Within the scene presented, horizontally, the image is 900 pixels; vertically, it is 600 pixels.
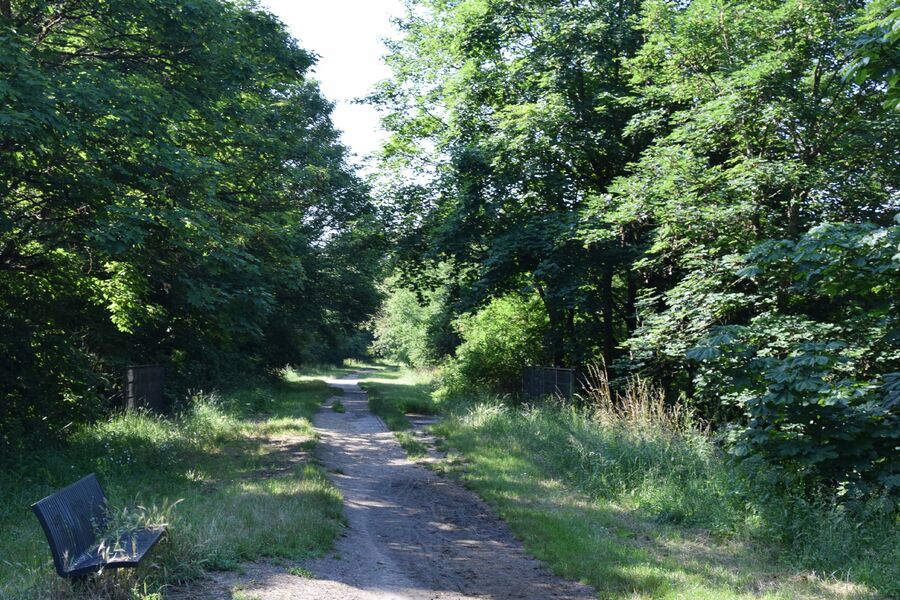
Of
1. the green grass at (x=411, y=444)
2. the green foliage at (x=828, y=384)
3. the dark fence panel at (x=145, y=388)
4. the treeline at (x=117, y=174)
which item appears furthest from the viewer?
the dark fence panel at (x=145, y=388)

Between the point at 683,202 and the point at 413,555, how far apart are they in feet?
27.1

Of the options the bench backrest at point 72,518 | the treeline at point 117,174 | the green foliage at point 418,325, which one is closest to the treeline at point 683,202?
the treeline at point 117,174

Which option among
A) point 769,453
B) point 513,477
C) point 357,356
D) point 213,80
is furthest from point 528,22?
point 357,356

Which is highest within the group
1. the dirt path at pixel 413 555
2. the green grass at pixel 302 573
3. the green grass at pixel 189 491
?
the green grass at pixel 189 491

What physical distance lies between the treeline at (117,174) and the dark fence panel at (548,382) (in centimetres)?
736

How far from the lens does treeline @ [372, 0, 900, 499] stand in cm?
819

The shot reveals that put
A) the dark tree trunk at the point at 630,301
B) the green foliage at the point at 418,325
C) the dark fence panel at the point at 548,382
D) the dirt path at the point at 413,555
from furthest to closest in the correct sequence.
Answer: the green foliage at the point at 418,325 < the dark tree trunk at the point at 630,301 < the dark fence panel at the point at 548,382 < the dirt path at the point at 413,555

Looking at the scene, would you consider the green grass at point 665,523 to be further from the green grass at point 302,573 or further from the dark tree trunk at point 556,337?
the dark tree trunk at point 556,337

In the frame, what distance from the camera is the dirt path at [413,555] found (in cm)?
634

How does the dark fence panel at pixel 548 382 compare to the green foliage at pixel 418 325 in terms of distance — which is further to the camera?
the green foliage at pixel 418 325

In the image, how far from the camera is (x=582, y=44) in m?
17.9

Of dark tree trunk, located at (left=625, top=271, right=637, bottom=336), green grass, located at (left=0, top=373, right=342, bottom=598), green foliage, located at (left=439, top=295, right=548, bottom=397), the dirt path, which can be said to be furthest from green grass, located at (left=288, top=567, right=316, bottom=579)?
green foliage, located at (left=439, top=295, right=548, bottom=397)

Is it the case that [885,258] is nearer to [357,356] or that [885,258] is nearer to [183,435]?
[183,435]

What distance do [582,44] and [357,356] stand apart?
7538 cm
